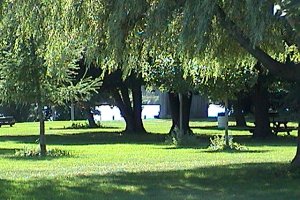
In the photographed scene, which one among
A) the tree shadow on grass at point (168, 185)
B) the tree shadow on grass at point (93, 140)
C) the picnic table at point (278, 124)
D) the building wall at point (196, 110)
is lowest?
the tree shadow on grass at point (168, 185)

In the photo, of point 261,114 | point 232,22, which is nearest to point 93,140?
point 261,114

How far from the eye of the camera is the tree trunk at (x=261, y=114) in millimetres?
33531

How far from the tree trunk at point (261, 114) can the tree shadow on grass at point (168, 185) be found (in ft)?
62.3

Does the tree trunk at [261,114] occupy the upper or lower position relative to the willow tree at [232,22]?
lower

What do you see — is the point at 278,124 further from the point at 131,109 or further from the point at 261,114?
the point at 131,109

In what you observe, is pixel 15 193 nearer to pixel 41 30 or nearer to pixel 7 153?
pixel 41 30

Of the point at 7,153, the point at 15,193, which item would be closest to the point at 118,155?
the point at 7,153

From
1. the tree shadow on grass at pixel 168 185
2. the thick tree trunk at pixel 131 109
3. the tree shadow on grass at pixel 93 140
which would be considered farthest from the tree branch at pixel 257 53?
the thick tree trunk at pixel 131 109

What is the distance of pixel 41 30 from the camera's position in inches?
513

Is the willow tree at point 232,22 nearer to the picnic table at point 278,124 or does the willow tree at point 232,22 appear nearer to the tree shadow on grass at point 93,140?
the tree shadow on grass at point 93,140

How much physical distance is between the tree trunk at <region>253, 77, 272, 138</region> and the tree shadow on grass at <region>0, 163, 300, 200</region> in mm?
19000

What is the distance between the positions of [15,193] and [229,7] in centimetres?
498

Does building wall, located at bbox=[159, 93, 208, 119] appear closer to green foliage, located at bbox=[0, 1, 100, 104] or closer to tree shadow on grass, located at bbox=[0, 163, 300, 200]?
green foliage, located at bbox=[0, 1, 100, 104]

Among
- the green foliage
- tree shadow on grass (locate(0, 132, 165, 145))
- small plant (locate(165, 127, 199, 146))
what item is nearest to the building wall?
tree shadow on grass (locate(0, 132, 165, 145))
